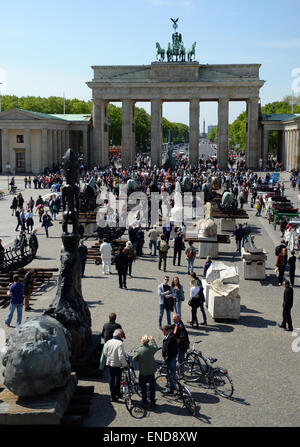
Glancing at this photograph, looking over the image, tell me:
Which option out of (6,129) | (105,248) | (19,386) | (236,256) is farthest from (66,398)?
(6,129)

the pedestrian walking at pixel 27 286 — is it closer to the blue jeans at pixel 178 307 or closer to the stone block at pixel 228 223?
the blue jeans at pixel 178 307

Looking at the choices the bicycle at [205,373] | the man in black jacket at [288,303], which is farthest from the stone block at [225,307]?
the bicycle at [205,373]

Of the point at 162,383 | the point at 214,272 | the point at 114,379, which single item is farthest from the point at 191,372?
the point at 214,272

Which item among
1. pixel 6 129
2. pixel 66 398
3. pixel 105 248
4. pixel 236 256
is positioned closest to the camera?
pixel 66 398

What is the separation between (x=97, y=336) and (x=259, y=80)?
68.3 metres

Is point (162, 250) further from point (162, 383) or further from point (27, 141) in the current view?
point (27, 141)

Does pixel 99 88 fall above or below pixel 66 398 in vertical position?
above

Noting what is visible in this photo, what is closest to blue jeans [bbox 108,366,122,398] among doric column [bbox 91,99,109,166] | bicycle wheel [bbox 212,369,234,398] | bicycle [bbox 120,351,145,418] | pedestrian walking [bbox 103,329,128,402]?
pedestrian walking [bbox 103,329,128,402]

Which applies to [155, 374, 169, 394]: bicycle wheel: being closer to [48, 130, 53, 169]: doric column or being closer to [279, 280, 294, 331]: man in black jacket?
[279, 280, 294, 331]: man in black jacket

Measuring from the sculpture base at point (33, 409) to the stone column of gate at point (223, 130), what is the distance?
Result: 232ft

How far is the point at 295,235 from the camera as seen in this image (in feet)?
83.7

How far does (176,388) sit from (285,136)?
68488 mm

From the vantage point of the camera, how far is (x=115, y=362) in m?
10.6
